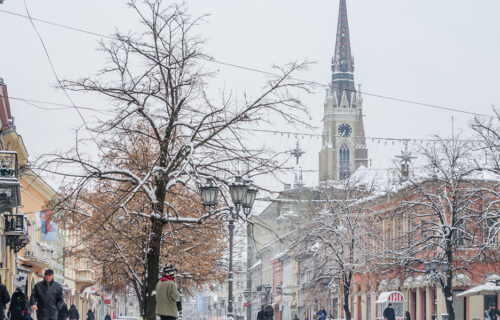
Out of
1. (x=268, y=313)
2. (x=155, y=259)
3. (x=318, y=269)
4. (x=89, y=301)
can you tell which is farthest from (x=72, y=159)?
(x=89, y=301)

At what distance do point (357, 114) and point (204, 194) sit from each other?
172750mm

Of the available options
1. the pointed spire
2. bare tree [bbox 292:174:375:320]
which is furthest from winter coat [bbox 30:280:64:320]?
the pointed spire

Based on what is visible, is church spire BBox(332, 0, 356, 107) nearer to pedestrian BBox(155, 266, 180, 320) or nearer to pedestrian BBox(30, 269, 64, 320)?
pedestrian BBox(155, 266, 180, 320)

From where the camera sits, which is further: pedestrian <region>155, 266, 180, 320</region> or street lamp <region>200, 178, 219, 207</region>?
street lamp <region>200, 178, 219, 207</region>

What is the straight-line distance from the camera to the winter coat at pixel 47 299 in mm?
18906

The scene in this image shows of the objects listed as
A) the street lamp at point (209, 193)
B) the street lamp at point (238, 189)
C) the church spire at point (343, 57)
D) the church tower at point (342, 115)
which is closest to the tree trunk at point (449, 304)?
the street lamp at point (238, 189)

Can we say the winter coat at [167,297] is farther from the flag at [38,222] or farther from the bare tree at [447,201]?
the flag at [38,222]

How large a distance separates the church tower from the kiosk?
116 meters

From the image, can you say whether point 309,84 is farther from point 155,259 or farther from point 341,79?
point 341,79

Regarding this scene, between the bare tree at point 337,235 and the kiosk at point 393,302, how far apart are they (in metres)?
1.97

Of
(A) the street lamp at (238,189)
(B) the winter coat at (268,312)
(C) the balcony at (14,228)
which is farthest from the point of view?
(C) the balcony at (14,228)

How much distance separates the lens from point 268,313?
3900 cm

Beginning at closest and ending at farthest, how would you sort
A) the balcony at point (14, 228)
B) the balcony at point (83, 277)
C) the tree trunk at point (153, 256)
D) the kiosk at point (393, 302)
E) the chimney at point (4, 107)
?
the tree trunk at point (153, 256), the chimney at point (4, 107), the balcony at point (14, 228), the kiosk at point (393, 302), the balcony at point (83, 277)

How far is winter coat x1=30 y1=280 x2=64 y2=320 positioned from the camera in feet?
62.0
